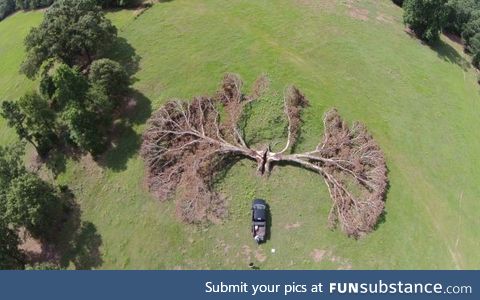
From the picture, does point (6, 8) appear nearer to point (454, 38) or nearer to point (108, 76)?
point (108, 76)

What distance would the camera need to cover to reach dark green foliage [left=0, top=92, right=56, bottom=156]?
163 feet

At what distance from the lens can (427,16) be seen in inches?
2547

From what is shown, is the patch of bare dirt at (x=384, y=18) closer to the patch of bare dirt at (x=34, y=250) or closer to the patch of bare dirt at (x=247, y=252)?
the patch of bare dirt at (x=247, y=252)

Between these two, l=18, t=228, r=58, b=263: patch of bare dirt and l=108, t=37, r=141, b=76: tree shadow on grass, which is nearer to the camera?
l=18, t=228, r=58, b=263: patch of bare dirt

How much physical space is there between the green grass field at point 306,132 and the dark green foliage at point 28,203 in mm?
5502

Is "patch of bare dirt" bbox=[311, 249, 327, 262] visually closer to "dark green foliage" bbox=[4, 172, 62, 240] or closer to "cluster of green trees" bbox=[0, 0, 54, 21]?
"dark green foliage" bbox=[4, 172, 62, 240]

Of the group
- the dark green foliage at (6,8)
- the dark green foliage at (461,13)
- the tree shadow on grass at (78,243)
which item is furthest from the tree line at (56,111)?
the dark green foliage at (461,13)

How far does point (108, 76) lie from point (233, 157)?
18144 millimetres

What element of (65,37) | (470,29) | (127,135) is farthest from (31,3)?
(470,29)

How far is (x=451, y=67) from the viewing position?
64938 millimetres

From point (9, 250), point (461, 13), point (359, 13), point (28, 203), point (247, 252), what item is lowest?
point (247, 252)

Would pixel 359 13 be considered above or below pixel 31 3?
above

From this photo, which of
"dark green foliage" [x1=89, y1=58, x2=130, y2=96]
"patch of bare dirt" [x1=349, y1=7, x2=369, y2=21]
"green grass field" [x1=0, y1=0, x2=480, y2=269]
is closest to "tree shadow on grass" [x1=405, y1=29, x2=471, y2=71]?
"green grass field" [x1=0, y1=0, x2=480, y2=269]

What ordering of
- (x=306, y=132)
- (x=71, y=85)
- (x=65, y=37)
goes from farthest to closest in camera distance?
(x=65, y=37) < (x=306, y=132) < (x=71, y=85)
